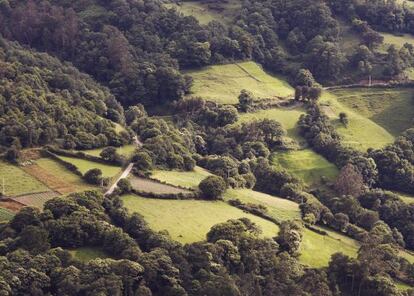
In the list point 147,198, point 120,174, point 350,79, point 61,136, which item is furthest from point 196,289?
point 350,79

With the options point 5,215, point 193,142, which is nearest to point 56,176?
point 5,215

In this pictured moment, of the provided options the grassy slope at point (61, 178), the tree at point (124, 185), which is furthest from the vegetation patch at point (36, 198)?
the tree at point (124, 185)

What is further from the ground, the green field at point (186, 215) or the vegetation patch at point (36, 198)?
the vegetation patch at point (36, 198)

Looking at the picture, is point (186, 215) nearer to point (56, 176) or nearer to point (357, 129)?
point (56, 176)

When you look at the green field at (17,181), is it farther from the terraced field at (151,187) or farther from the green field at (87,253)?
the green field at (87,253)

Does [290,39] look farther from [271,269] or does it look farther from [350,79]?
[271,269]
